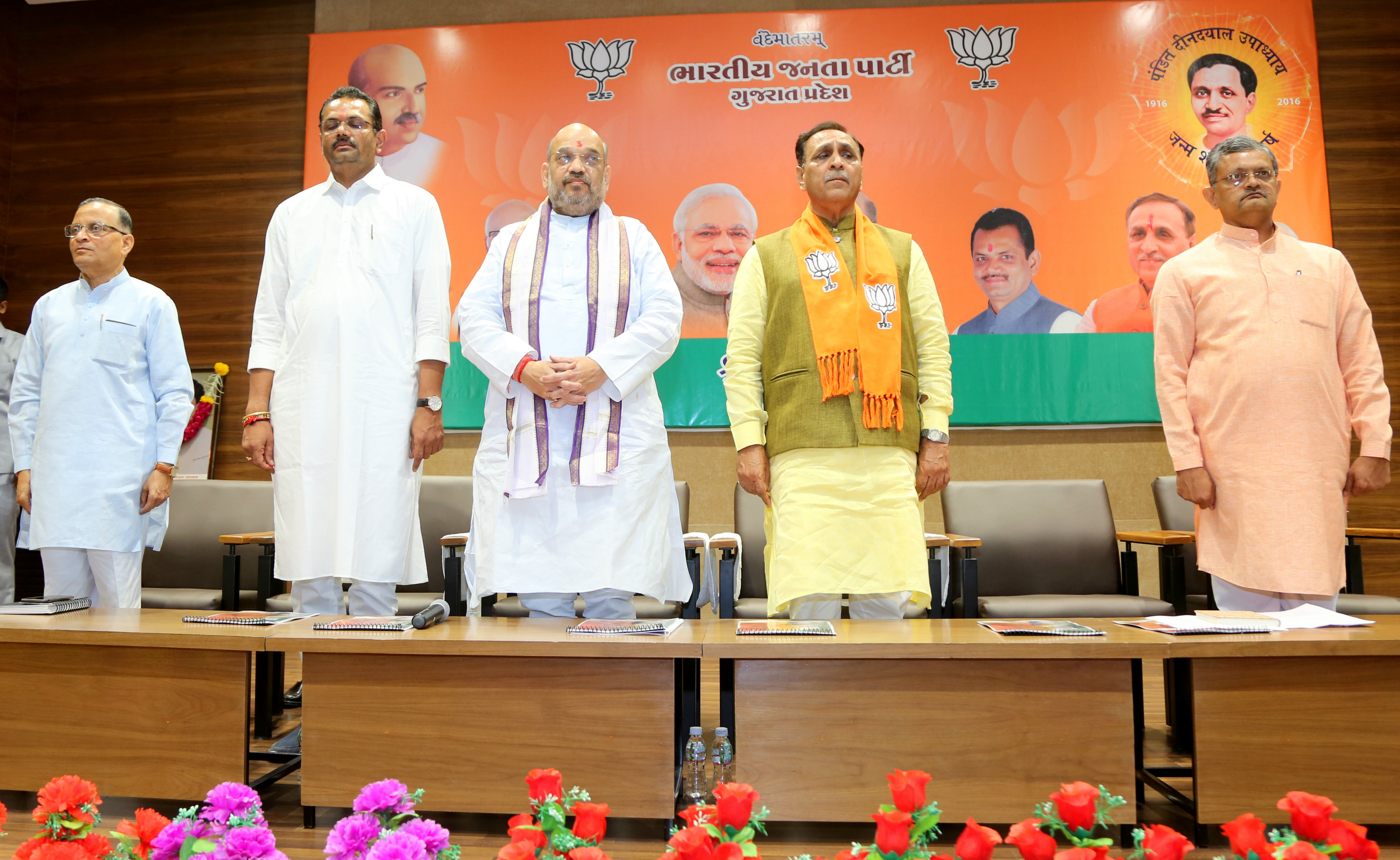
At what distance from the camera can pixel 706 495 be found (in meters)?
4.57

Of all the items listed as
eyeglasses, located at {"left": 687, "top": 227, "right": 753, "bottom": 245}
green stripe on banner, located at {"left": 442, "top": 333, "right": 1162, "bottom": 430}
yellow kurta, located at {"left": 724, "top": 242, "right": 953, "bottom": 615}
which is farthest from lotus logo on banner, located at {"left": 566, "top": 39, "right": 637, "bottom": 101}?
yellow kurta, located at {"left": 724, "top": 242, "right": 953, "bottom": 615}

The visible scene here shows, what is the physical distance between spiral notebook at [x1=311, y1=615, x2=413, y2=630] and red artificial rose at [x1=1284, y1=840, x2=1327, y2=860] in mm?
1532

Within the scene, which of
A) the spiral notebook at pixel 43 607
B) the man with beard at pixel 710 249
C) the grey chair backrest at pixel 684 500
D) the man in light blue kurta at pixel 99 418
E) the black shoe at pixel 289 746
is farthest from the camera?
the man with beard at pixel 710 249

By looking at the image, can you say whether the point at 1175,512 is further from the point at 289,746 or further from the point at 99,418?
the point at 99,418

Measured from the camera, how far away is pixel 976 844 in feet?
2.26

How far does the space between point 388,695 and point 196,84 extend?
4.60 meters

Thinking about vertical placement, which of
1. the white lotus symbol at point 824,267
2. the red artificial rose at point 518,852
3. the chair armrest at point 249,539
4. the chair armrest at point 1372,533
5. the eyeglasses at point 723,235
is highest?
the eyeglasses at point 723,235

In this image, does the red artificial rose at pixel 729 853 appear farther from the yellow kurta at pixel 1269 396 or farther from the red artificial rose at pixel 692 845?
the yellow kurta at pixel 1269 396

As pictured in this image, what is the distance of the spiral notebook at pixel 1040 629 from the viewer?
1.73m

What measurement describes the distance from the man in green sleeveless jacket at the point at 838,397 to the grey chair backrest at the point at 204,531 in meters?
2.29

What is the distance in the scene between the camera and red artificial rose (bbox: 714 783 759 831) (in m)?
0.76

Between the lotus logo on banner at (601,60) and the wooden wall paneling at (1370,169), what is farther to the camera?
the lotus logo on banner at (601,60)

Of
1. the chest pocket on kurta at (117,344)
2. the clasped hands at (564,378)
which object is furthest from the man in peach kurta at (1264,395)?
the chest pocket on kurta at (117,344)

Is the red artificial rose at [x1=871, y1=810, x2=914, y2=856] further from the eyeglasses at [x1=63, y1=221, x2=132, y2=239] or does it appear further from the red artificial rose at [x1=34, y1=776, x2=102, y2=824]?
the eyeglasses at [x1=63, y1=221, x2=132, y2=239]
